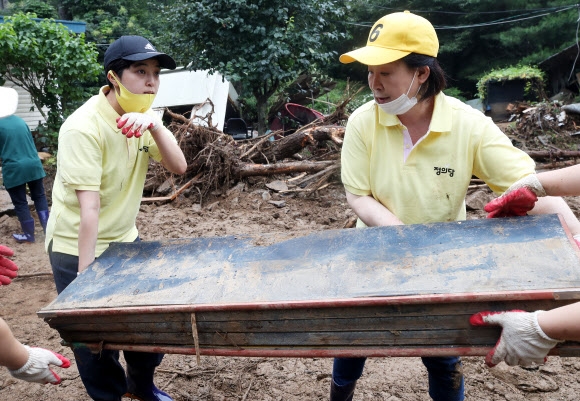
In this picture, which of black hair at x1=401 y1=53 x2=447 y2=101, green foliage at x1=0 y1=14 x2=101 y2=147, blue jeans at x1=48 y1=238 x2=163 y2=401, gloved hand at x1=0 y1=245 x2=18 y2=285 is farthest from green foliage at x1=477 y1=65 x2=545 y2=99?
gloved hand at x1=0 y1=245 x2=18 y2=285

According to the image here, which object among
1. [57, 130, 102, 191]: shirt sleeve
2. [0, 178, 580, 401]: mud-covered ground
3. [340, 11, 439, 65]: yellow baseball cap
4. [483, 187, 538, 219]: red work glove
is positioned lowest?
[0, 178, 580, 401]: mud-covered ground

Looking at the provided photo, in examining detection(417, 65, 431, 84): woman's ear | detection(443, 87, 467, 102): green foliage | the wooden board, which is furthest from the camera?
detection(443, 87, 467, 102): green foliage

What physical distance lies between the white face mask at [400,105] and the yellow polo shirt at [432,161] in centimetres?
3

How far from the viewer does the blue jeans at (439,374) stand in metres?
1.98

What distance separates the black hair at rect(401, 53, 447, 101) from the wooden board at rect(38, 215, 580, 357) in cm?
53

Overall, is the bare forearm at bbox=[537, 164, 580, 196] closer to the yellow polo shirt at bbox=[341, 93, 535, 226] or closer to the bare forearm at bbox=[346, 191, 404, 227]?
the yellow polo shirt at bbox=[341, 93, 535, 226]

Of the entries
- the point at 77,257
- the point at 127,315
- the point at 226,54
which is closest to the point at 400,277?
the point at 127,315

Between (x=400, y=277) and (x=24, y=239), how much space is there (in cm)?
564

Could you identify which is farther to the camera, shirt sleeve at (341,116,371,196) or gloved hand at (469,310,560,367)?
shirt sleeve at (341,116,371,196)

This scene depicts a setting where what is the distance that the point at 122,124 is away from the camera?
1909mm

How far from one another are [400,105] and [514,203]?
1.79 ft

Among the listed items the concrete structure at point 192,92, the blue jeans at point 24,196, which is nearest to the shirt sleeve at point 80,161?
the blue jeans at point 24,196

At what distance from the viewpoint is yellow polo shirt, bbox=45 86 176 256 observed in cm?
192

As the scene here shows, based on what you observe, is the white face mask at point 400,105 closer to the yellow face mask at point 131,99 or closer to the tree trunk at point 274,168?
the yellow face mask at point 131,99
